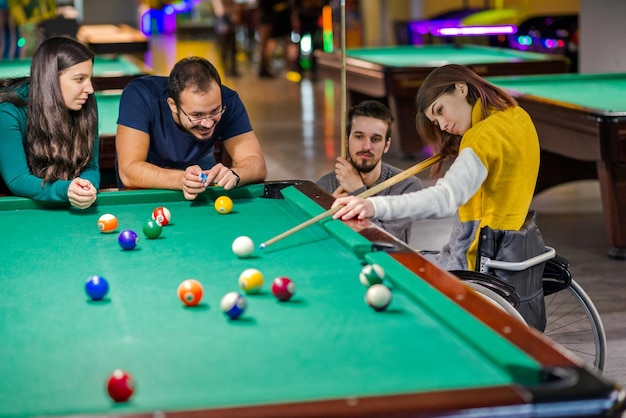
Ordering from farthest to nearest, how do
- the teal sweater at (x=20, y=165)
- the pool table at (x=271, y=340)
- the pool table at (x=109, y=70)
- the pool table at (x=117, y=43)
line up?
the pool table at (x=117, y=43) < the pool table at (x=109, y=70) < the teal sweater at (x=20, y=165) < the pool table at (x=271, y=340)

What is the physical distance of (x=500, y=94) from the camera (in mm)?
3025

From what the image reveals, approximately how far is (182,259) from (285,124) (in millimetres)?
7635

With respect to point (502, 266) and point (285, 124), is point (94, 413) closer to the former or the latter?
point (502, 266)

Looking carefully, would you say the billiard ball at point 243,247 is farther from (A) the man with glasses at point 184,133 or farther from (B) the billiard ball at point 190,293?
(A) the man with glasses at point 184,133

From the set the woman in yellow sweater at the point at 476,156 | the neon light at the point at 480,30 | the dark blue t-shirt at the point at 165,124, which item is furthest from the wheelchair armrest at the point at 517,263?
the neon light at the point at 480,30

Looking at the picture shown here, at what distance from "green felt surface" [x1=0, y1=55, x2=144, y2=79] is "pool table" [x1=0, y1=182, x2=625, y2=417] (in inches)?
151

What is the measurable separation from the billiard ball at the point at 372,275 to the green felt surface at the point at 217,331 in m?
0.02

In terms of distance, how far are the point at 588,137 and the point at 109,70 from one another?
11.7 feet

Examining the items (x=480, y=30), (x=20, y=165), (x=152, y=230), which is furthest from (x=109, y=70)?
(x=480, y=30)

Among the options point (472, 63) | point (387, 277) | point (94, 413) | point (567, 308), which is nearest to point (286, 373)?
point (94, 413)

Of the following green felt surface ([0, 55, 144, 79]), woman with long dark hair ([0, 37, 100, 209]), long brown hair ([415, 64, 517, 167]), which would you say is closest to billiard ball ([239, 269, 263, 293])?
long brown hair ([415, 64, 517, 167])

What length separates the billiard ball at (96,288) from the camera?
2.20 metres

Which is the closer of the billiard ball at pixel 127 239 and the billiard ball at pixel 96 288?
the billiard ball at pixel 96 288

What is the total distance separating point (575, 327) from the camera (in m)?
3.98
